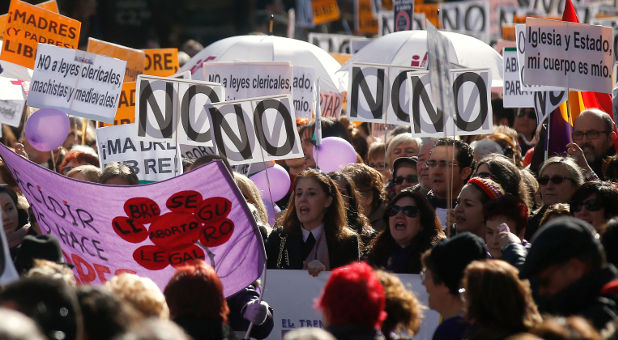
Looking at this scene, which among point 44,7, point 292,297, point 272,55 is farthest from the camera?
point 272,55

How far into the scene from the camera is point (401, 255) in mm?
6113

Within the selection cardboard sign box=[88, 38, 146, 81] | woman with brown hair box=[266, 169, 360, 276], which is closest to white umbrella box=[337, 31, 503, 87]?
cardboard sign box=[88, 38, 146, 81]

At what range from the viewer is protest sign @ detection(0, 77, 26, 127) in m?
10.0

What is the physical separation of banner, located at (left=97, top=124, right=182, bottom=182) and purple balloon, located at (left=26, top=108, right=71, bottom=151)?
0.43 metres

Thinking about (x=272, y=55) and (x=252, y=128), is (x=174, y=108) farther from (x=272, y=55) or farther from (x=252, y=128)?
(x=272, y=55)

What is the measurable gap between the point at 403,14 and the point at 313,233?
28.4 ft

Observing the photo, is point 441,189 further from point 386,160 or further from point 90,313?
point 90,313

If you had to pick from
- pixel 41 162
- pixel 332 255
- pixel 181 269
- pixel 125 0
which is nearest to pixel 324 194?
pixel 332 255

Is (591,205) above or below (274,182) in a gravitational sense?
above

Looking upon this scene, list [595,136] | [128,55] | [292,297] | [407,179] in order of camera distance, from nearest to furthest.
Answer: [292,297]
[595,136]
[407,179]
[128,55]

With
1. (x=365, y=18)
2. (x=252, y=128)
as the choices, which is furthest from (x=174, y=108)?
(x=365, y=18)

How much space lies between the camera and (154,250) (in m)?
5.62

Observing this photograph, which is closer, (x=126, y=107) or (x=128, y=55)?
(x=126, y=107)

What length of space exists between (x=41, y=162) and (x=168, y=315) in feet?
18.2
